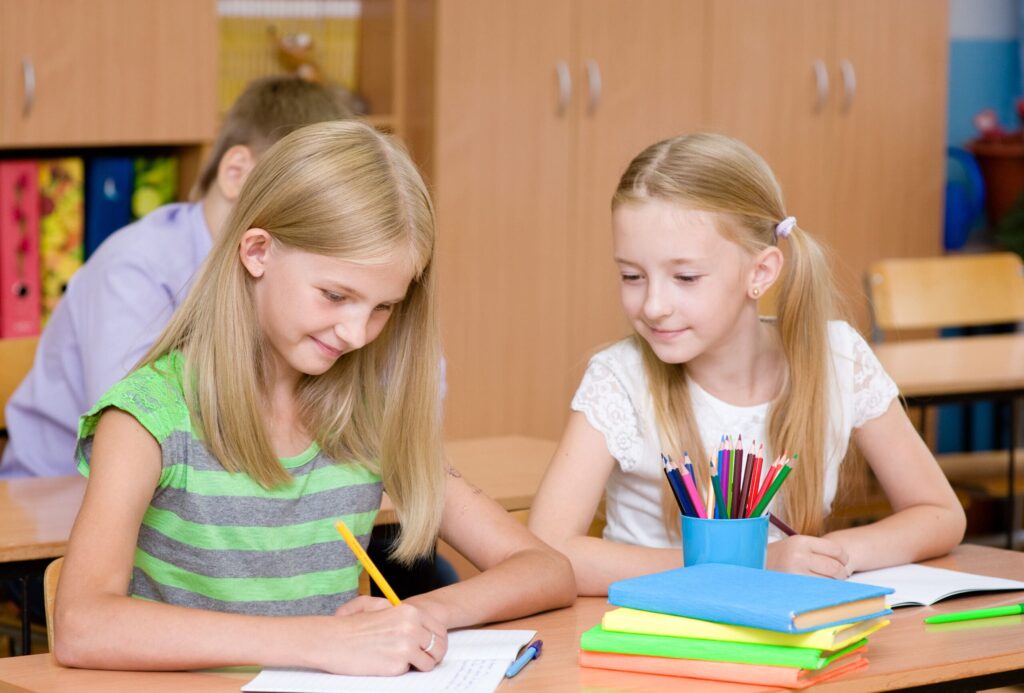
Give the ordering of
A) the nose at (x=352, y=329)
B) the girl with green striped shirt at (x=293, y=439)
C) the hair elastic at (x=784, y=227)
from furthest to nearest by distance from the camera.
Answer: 1. the hair elastic at (x=784, y=227)
2. the nose at (x=352, y=329)
3. the girl with green striped shirt at (x=293, y=439)

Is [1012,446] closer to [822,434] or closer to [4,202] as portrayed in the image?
[822,434]

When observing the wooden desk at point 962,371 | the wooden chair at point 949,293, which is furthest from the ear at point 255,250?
the wooden chair at point 949,293

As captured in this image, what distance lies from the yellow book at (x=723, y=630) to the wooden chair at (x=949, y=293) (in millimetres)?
2675

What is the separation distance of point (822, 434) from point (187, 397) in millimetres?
867

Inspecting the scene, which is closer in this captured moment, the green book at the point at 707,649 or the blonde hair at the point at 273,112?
the green book at the point at 707,649

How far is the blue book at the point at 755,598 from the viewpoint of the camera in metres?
1.32

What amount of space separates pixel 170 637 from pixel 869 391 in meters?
1.08

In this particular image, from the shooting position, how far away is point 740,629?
134cm

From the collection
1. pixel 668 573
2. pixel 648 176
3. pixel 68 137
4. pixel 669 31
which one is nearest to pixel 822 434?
pixel 648 176

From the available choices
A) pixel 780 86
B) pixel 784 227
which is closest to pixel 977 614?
pixel 784 227

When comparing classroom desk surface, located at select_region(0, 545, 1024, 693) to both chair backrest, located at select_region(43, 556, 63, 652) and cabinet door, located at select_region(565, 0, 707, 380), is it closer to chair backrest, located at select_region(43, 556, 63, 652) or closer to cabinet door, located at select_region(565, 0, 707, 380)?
chair backrest, located at select_region(43, 556, 63, 652)

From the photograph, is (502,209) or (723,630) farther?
(502,209)

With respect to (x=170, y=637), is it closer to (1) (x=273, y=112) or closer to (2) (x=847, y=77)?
(1) (x=273, y=112)

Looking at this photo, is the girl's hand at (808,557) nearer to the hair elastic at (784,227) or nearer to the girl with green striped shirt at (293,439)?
the girl with green striped shirt at (293,439)
